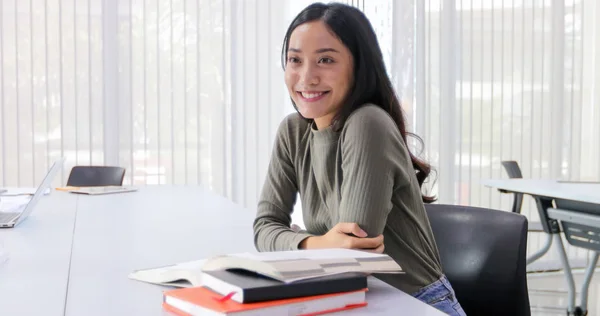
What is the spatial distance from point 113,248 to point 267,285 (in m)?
0.83

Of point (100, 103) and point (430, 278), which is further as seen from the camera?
point (100, 103)

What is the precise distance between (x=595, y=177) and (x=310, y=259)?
5205mm

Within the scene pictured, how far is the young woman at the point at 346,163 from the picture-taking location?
150cm

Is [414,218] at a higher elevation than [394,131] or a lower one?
lower

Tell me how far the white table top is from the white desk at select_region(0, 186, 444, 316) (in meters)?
1.51

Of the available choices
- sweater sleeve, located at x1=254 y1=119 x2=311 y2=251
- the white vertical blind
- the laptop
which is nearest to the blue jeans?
sweater sleeve, located at x1=254 y1=119 x2=311 y2=251

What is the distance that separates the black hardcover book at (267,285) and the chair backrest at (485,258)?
639mm

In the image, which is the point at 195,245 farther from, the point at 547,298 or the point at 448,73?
the point at 448,73

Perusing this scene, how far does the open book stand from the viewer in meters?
1.00

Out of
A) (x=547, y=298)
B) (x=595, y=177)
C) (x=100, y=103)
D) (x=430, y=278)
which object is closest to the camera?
(x=430, y=278)

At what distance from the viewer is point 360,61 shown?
168 centimetres

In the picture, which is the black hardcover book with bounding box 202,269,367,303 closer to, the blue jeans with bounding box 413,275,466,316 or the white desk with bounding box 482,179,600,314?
the blue jeans with bounding box 413,275,466,316

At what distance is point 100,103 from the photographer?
14.8 feet

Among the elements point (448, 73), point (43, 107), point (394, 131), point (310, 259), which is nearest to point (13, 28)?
point (43, 107)
